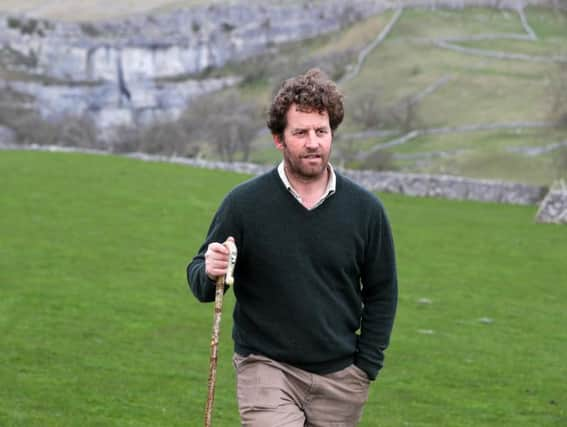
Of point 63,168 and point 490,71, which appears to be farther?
point 490,71

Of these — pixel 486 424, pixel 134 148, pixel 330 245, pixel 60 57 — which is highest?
pixel 330 245

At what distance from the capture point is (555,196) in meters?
29.9

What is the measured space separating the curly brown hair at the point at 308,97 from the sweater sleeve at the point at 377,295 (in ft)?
1.93

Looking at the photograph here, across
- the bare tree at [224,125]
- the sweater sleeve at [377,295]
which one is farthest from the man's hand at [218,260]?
the bare tree at [224,125]

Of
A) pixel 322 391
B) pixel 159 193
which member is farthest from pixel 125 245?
pixel 322 391

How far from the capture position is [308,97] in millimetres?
5383

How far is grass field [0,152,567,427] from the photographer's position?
1050cm

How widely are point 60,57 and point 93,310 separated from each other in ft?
597

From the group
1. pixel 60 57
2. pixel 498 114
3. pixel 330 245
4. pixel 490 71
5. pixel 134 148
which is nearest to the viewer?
pixel 330 245

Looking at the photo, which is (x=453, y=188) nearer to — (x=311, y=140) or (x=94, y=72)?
(x=311, y=140)

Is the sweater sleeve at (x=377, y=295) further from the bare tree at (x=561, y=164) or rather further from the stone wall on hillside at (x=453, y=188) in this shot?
the bare tree at (x=561, y=164)

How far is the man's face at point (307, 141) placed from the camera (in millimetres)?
5367

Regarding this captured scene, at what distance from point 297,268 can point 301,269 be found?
0.07 feet

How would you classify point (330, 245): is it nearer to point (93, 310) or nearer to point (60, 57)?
point (93, 310)
